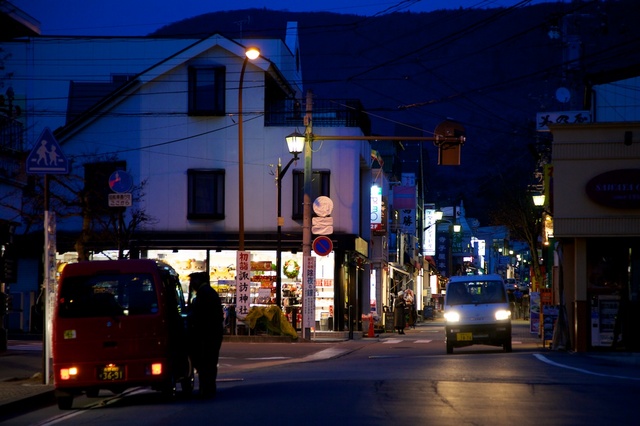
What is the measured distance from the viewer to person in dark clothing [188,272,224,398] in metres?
15.5

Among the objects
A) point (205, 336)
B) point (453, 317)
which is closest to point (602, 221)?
point (453, 317)

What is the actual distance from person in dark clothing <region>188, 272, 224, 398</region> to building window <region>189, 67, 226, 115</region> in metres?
27.8

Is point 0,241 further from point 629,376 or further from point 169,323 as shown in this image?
point 629,376

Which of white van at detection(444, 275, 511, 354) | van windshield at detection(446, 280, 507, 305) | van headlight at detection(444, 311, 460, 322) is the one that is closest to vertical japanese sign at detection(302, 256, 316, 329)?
van windshield at detection(446, 280, 507, 305)

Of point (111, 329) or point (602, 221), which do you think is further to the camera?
point (602, 221)

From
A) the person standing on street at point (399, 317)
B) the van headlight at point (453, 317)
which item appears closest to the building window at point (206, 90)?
the person standing on street at point (399, 317)

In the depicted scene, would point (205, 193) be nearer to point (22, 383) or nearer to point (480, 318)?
point (480, 318)

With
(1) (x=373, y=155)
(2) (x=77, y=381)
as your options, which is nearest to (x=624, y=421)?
(2) (x=77, y=381)

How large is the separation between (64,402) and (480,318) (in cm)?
1553

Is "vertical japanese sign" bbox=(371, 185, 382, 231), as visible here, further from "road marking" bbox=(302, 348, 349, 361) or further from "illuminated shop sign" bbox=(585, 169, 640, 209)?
"illuminated shop sign" bbox=(585, 169, 640, 209)

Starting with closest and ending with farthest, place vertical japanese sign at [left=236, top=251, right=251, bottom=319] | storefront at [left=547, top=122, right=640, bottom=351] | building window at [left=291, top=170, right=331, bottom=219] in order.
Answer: storefront at [left=547, top=122, right=640, bottom=351], vertical japanese sign at [left=236, top=251, right=251, bottom=319], building window at [left=291, top=170, right=331, bottom=219]

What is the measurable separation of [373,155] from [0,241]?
94.9 ft

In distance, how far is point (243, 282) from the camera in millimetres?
36500

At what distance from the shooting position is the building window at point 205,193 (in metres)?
43.2
